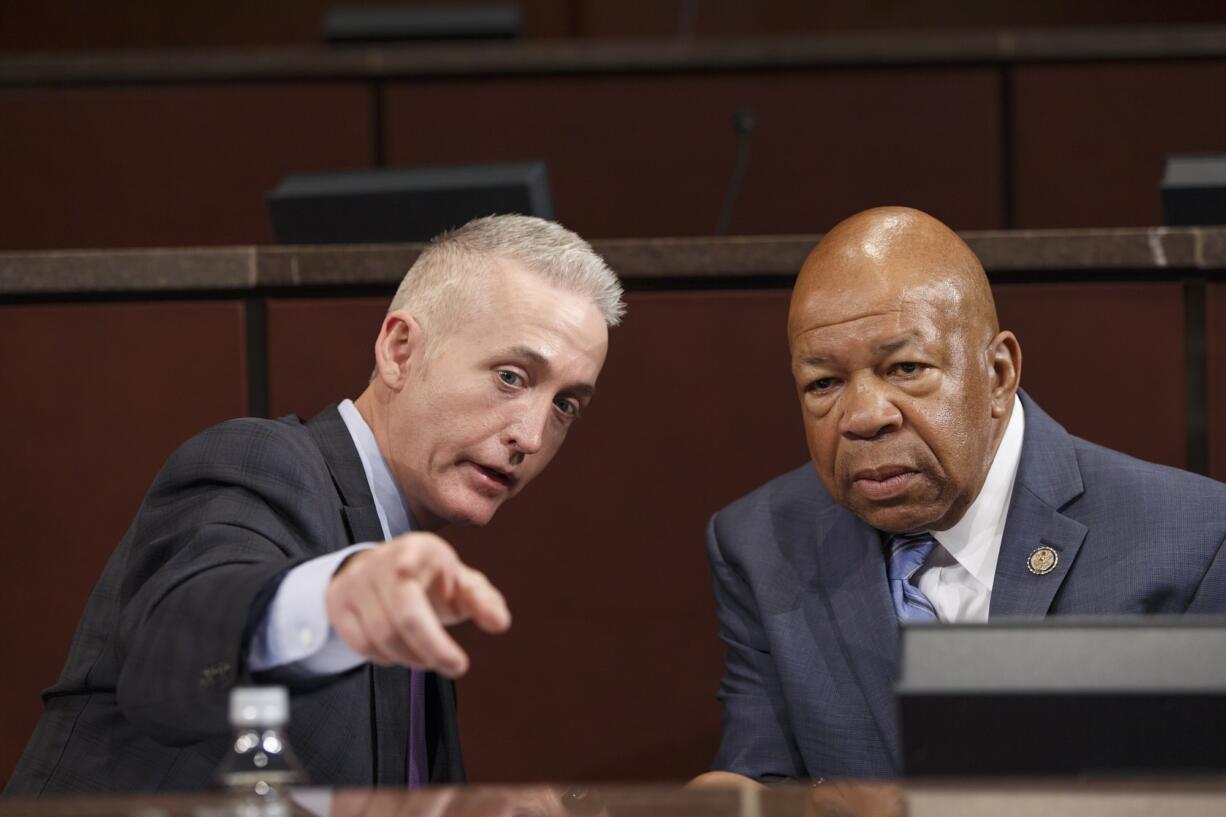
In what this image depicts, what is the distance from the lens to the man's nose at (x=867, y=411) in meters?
1.74

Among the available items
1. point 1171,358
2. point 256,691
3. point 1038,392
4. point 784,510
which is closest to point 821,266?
point 784,510

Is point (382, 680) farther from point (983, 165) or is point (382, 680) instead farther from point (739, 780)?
point (983, 165)

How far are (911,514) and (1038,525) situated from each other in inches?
6.7

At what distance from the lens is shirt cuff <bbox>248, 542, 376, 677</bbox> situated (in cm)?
124

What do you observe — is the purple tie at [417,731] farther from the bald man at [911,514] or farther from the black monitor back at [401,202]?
the black monitor back at [401,202]

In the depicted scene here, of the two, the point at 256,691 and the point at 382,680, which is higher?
the point at 256,691

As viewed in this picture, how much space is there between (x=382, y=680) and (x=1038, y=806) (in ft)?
3.29

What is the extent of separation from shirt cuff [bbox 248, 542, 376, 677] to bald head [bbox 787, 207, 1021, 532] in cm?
71

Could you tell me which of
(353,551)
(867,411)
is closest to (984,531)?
(867,411)

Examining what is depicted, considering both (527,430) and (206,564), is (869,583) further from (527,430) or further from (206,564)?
(206,564)

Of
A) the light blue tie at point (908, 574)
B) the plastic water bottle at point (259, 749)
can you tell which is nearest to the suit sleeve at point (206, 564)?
the plastic water bottle at point (259, 749)

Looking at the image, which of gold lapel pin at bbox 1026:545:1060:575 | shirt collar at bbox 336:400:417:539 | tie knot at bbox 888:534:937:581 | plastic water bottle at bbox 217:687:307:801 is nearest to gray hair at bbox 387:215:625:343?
shirt collar at bbox 336:400:417:539

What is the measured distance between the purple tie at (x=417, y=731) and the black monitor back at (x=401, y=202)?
34.9 inches

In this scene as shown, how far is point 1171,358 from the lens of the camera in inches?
85.4
